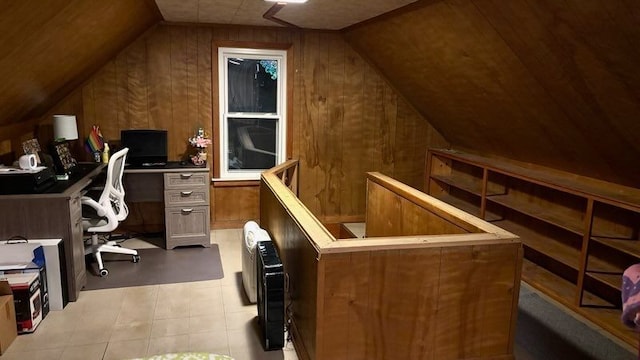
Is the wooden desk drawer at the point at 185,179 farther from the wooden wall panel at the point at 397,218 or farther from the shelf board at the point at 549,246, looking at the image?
the shelf board at the point at 549,246

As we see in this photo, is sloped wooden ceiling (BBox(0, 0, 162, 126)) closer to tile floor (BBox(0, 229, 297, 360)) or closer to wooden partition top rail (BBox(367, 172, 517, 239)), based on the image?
tile floor (BBox(0, 229, 297, 360))

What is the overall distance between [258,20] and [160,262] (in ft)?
7.80

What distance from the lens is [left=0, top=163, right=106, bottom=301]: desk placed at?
3184 millimetres

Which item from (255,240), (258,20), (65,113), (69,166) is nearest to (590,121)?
(255,240)

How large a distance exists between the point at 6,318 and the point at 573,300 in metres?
3.63

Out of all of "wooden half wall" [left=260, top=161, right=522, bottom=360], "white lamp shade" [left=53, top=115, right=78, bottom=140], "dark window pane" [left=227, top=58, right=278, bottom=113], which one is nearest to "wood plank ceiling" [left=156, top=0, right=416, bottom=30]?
"dark window pane" [left=227, top=58, right=278, bottom=113]

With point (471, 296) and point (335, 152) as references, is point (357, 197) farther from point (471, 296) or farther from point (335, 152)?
point (471, 296)

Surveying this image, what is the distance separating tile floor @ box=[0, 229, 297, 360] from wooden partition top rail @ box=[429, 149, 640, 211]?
2176 mm

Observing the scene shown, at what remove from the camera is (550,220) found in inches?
146

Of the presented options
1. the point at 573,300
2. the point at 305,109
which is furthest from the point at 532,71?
the point at 305,109

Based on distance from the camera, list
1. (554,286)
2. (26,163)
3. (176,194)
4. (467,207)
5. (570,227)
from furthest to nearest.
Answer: (467,207)
(176,194)
(554,286)
(570,227)
(26,163)

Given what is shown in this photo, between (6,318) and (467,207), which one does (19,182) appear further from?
(467,207)

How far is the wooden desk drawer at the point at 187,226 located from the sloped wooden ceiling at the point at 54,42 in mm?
1394

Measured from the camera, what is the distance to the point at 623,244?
3186 millimetres
